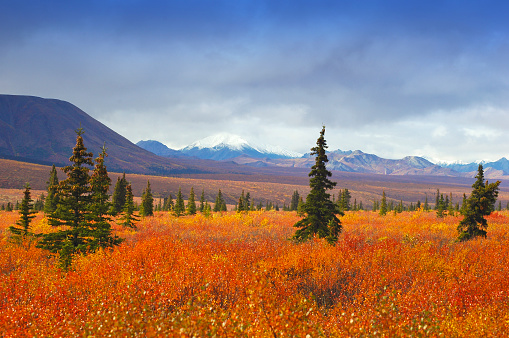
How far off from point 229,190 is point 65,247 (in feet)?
512

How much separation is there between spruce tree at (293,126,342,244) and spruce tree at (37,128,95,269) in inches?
324

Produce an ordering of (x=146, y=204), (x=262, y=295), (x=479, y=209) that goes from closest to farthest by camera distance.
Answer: (x=262, y=295), (x=479, y=209), (x=146, y=204)

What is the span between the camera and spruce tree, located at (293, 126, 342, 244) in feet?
38.2

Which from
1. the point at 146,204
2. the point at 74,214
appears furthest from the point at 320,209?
the point at 146,204

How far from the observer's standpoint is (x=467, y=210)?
12.7 metres

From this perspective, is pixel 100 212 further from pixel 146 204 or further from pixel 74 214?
pixel 146 204

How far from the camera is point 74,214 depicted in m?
9.90

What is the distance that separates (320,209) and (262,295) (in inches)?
290

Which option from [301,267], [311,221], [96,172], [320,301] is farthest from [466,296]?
[96,172]

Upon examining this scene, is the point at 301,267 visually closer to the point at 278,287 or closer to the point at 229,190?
the point at 278,287

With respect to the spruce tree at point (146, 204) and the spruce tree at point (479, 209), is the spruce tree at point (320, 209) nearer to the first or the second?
the spruce tree at point (479, 209)

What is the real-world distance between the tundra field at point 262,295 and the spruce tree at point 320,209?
2136mm

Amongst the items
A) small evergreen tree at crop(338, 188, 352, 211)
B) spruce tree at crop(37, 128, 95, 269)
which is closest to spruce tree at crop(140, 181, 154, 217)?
spruce tree at crop(37, 128, 95, 269)

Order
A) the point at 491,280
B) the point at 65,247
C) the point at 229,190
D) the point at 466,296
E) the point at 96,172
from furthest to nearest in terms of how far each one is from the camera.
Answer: the point at 229,190, the point at 96,172, the point at 65,247, the point at 491,280, the point at 466,296
